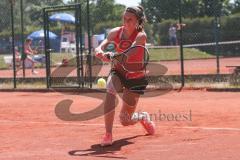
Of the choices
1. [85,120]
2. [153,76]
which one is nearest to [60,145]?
[85,120]

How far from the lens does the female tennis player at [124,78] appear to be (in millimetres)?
7480

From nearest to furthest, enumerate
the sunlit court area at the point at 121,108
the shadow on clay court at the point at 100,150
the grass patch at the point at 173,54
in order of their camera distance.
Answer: the shadow on clay court at the point at 100,150
the sunlit court area at the point at 121,108
the grass patch at the point at 173,54

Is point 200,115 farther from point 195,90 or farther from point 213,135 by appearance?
point 195,90

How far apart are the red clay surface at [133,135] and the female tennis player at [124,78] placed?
307mm

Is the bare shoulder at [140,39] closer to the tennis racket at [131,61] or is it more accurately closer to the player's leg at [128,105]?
the tennis racket at [131,61]

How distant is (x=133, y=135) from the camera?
27.2ft

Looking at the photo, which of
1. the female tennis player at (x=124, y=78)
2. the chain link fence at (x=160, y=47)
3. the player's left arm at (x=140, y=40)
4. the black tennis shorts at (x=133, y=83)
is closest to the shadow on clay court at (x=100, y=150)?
the female tennis player at (x=124, y=78)

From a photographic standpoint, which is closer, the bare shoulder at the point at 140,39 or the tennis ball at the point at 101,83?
the bare shoulder at the point at 140,39

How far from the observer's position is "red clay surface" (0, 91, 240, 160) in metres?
6.84

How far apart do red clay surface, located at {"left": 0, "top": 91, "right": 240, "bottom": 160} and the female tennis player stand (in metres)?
0.31

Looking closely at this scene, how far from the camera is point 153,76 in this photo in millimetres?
17188

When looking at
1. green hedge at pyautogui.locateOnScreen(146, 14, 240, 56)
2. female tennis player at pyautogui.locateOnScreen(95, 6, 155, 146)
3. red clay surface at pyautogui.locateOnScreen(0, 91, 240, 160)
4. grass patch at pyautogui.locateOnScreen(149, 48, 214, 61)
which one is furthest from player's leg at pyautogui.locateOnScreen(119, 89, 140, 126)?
grass patch at pyautogui.locateOnScreen(149, 48, 214, 61)

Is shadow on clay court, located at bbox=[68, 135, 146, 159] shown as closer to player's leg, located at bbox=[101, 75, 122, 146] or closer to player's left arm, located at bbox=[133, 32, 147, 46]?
player's leg, located at bbox=[101, 75, 122, 146]

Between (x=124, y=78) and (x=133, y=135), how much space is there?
40.1 inches
